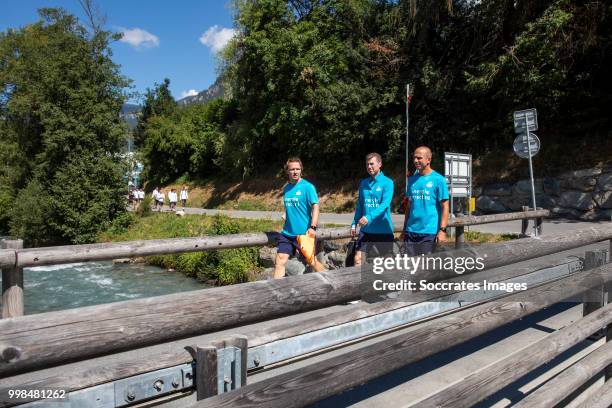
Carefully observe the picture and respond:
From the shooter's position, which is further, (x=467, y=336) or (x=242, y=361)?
(x=467, y=336)

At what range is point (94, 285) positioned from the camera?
1596cm

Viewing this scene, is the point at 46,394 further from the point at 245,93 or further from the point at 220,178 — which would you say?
the point at 220,178

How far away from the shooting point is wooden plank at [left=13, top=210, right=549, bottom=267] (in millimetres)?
3658

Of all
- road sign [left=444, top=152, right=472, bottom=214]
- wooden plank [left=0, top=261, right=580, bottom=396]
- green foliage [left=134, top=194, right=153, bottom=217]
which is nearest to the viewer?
wooden plank [left=0, top=261, right=580, bottom=396]

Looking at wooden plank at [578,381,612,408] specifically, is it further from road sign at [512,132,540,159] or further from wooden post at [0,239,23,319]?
road sign at [512,132,540,159]

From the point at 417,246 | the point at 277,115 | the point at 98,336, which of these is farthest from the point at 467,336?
the point at 277,115

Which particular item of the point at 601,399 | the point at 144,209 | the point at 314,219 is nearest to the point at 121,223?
the point at 144,209

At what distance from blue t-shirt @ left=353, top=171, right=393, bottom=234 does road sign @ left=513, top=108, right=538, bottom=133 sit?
644 centimetres

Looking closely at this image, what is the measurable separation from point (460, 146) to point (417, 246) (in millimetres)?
16353

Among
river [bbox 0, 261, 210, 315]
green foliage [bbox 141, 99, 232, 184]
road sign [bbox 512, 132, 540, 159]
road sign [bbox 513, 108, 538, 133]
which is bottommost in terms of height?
river [bbox 0, 261, 210, 315]

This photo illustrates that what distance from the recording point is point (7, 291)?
11.7 feet

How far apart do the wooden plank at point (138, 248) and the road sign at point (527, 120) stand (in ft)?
21.8

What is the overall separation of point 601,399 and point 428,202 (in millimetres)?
2383

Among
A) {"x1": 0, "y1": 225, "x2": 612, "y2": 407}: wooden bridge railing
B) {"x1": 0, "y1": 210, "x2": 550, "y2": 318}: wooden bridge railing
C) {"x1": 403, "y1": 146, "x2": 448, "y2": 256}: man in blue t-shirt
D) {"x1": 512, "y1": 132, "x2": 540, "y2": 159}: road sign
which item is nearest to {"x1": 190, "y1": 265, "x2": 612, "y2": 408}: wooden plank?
{"x1": 0, "y1": 225, "x2": 612, "y2": 407}: wooden bridge railing
